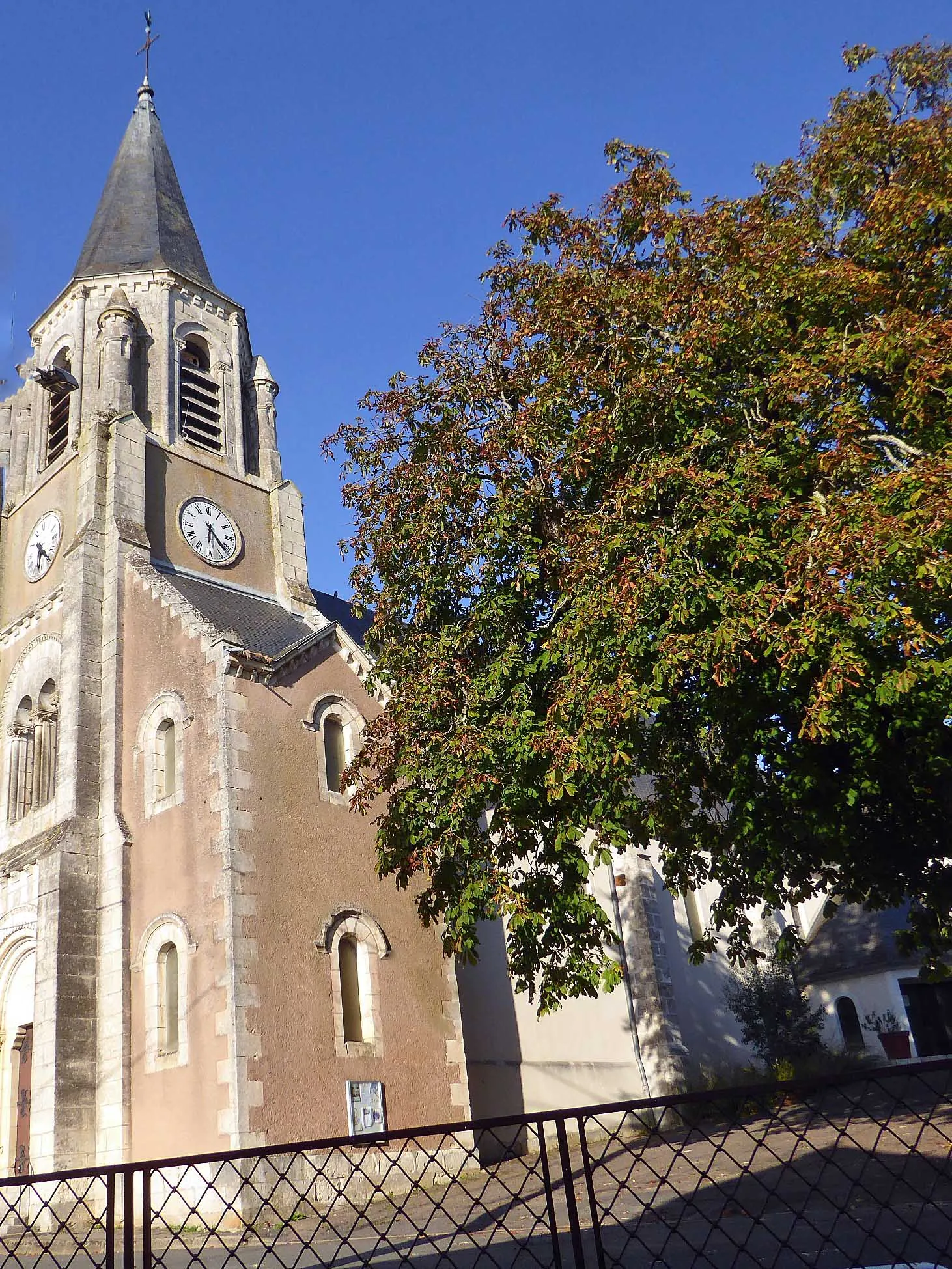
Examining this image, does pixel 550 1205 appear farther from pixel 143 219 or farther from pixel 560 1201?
pixel 143 219

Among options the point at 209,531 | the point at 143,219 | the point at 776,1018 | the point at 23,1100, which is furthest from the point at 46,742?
the point at 776,1018

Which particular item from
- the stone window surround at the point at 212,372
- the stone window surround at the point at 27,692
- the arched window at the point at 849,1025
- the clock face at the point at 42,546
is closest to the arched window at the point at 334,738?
the stone window surround at the point at 27,692

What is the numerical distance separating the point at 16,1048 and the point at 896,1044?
22.4 meters

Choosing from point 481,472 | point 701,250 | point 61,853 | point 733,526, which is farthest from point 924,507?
point 61,853

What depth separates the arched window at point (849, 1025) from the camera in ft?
94.5

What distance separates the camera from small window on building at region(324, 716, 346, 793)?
16719mm

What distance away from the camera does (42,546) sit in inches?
802

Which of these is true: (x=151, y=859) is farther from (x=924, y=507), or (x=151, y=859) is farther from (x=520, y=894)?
(x=924, y=507)

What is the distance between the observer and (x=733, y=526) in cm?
950

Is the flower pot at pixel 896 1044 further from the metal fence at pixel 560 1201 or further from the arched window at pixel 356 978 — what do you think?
the arched window at pixel 356 978

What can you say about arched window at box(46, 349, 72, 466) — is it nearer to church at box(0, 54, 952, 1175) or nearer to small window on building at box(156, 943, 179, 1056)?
church at box(0, 54, 952, 1175)

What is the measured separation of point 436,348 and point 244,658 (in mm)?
5891

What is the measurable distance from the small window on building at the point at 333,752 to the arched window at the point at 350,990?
8.02 ft

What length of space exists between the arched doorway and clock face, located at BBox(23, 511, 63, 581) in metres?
7.42
